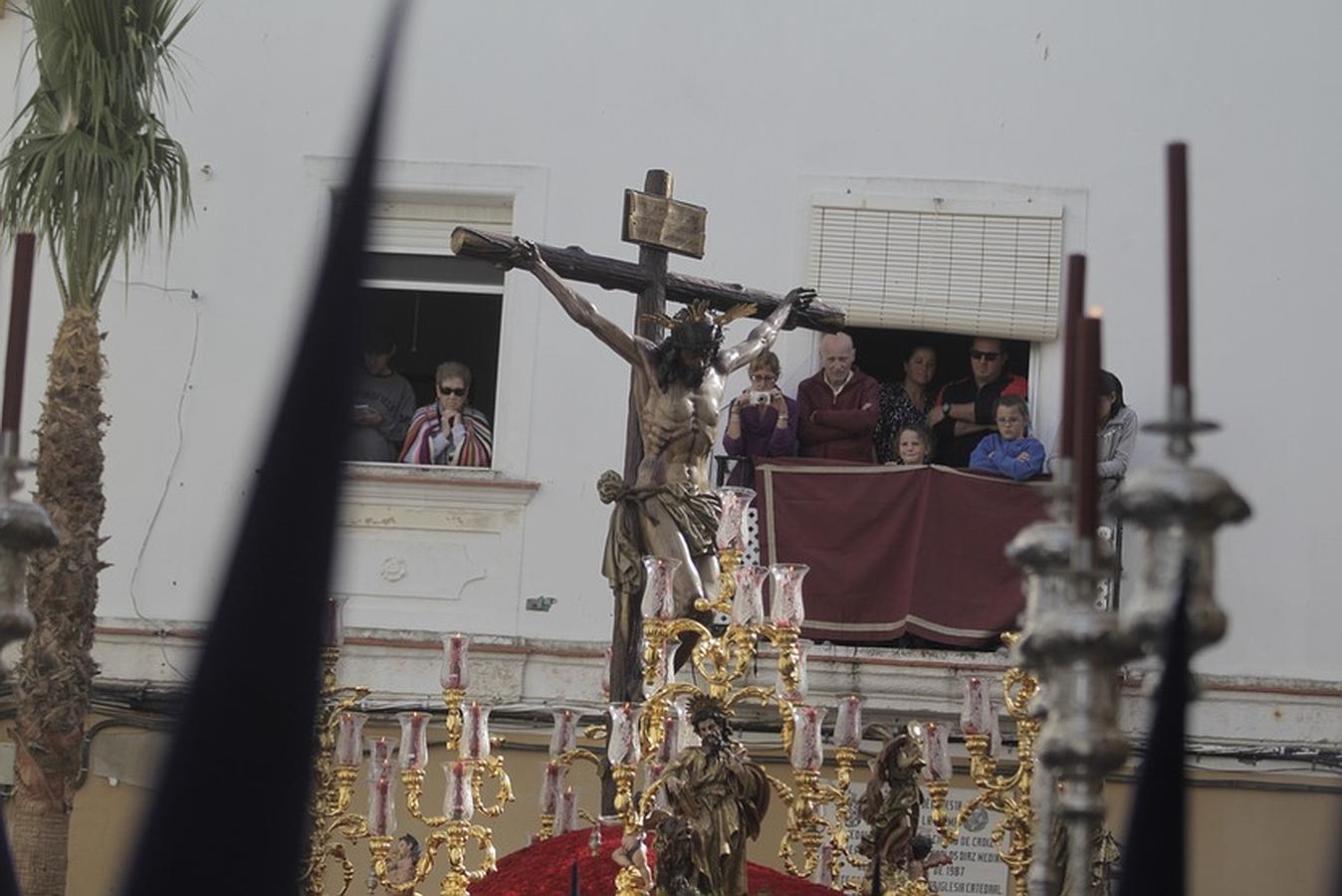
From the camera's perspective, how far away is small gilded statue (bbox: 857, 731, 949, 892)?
761 centimetres

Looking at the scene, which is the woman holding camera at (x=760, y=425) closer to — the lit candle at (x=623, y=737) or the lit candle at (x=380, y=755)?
the lit candle at (x=380, y=755)

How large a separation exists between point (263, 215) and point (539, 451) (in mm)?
2019

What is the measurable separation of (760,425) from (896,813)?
4889 millimetres

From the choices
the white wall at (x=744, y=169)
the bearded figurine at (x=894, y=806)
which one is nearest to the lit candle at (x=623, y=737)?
the bearded figurine at (x=894, y=806)

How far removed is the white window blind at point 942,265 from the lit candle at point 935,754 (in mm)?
5591

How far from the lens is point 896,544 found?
12.4 metres

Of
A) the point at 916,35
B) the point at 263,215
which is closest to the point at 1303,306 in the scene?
the point at 916,35

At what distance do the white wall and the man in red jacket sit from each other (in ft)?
2.21

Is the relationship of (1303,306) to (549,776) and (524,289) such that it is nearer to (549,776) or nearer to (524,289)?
(524,289)

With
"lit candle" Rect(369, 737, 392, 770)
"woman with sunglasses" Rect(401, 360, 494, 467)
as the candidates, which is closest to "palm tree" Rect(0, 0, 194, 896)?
"woman with sunglasses" Rect(401, 360, 494, 467)

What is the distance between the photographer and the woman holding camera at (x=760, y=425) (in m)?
12.3

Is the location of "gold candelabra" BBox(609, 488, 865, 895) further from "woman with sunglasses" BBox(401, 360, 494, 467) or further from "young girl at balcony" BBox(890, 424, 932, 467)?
"woman with sunglasses" BBox(401, 360, 494, 467)

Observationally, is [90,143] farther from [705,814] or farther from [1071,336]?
[1071,336]

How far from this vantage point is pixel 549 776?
8242 millimetres
